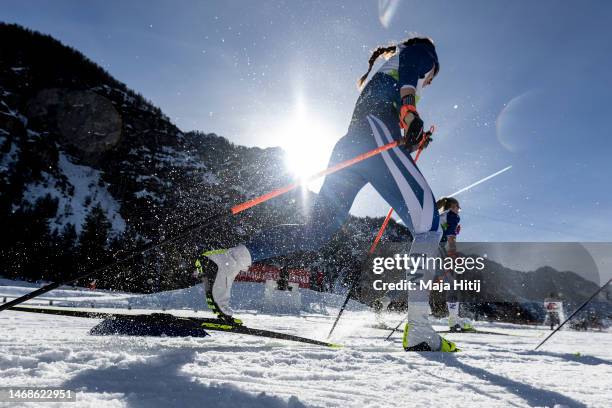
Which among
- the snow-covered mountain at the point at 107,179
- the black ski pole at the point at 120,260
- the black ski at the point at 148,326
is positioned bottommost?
the black ski at the point at 148,326

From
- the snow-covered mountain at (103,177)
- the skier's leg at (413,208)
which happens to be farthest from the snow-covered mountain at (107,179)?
the skier's leg at (413,208)

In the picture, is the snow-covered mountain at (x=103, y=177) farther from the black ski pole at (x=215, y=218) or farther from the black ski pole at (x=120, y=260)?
the black ski pole at (x=120, y=260)

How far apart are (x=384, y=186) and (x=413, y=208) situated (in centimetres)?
29

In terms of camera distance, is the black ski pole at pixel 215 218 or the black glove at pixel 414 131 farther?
the black glove at pixel 414 131

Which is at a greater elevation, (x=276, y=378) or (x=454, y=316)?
(x=276, y=378)

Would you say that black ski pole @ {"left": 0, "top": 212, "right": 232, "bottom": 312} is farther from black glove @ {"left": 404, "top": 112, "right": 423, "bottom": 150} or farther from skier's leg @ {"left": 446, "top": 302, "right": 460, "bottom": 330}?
skier's leg @ {"left": 446, "top": 302, "right": 460, "bottom": 330}

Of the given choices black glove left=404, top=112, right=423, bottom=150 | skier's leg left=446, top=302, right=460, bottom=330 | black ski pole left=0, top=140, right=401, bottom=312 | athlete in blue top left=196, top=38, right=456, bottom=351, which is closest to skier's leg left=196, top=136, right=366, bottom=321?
athlete in blue top left=196, top=38, right=456, bottom=351

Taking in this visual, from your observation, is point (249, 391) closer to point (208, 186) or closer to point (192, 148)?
point (208, 186)

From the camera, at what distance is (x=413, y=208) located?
94.7 inches

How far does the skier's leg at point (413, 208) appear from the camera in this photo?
219cm

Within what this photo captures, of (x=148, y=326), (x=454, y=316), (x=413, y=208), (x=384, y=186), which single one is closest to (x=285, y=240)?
(x=384, y=186)

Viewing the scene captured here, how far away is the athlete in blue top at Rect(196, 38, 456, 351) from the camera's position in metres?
2.34

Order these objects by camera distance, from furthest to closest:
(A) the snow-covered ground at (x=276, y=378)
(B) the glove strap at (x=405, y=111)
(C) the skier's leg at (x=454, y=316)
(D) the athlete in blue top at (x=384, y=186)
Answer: (C) the skier's leg at (x=454, y=316), (B) the glove strap at (x=405, y=111), (D) the athlete in blue top at (x=384, y=186), (A) the snow-covered ground at (x=276, y=378)

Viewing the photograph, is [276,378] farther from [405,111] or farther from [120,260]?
[405,111]
